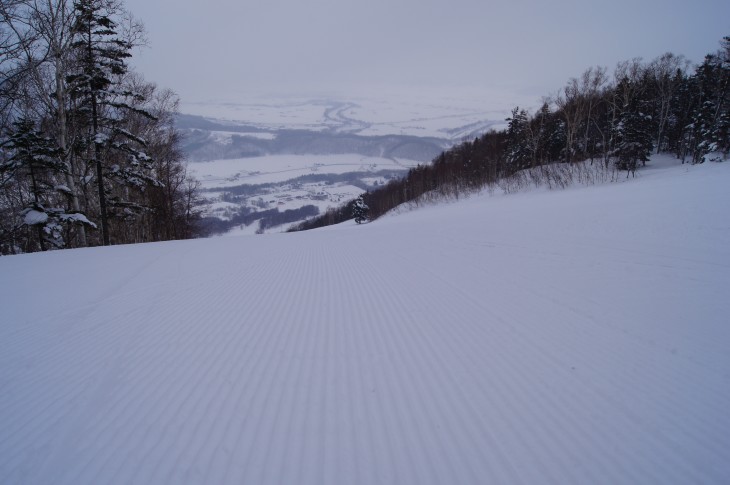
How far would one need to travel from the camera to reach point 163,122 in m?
19.0

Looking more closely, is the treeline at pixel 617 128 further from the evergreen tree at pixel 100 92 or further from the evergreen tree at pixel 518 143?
the evergreen tree at pixel 100 92

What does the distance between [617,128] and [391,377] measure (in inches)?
1479

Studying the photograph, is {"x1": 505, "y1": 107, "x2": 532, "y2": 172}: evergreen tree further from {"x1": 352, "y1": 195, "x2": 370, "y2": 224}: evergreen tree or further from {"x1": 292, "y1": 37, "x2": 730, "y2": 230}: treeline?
{"x1": 352, "y1": 195, "x2": 370, "y2": 224}: evergreen tree

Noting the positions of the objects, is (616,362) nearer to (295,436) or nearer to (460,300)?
(460,300)

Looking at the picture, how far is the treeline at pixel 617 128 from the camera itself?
28766 millimetres

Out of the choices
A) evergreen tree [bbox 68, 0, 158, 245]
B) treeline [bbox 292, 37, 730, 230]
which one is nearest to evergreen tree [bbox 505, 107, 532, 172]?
treeline [bbox 292, 37, 730, 230]

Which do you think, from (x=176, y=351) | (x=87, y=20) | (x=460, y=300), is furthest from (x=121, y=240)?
(x=460, y=300)

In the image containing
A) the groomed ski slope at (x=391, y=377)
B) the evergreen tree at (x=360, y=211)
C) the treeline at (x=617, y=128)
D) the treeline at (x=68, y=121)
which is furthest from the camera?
the evergreen tree at (x=360, y=211)

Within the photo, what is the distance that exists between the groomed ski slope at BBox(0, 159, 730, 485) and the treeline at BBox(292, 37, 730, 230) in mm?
23345

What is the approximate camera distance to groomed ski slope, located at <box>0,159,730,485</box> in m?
1.92

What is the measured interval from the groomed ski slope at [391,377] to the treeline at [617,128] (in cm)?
2334

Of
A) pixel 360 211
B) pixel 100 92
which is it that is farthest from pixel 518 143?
pixel 100 92

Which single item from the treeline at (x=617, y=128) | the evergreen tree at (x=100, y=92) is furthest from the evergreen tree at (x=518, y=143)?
the evergreen tree at (x=100, y=92)

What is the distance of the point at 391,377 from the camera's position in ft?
9.01
